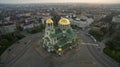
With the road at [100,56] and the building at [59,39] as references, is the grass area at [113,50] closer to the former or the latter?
the road at [100,56]

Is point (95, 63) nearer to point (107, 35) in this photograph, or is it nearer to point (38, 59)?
point (38, 59)

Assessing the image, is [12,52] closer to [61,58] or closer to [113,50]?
[61,58]

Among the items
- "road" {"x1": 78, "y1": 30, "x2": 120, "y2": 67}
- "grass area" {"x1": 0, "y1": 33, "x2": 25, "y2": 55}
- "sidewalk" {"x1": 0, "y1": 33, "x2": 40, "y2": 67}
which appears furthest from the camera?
"grass area" {"x1": 0, "y1": 33, "x2": 25, "y2": 55}

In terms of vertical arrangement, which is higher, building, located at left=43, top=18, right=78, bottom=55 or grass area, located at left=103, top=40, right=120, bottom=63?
building, located at left=43, top=18, right=78, bottom=55

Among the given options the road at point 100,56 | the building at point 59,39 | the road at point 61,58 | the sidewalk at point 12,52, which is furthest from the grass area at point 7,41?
the road at point 100,56

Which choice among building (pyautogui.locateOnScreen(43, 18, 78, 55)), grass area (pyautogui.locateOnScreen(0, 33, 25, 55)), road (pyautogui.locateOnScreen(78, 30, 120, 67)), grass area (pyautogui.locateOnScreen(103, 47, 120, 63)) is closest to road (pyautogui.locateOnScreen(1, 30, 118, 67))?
road (pyautogui.locateOnScreen(78, 30, 120, 67))

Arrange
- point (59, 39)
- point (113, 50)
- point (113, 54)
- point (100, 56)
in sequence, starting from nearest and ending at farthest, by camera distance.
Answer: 1. point (113, 54)
2. point (100, 56)
3. point (113, 50)
4. point (59, 39)

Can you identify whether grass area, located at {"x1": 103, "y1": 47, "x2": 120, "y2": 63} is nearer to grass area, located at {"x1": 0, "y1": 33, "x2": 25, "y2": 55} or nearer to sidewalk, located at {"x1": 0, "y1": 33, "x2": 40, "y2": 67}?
sidewalk, located at {"x1": 0, "y1": 33, "x2": 40, "y2": 67}

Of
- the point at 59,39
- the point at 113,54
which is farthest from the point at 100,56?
the point at 59,39

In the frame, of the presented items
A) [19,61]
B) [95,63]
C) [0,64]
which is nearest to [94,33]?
[95,63]
